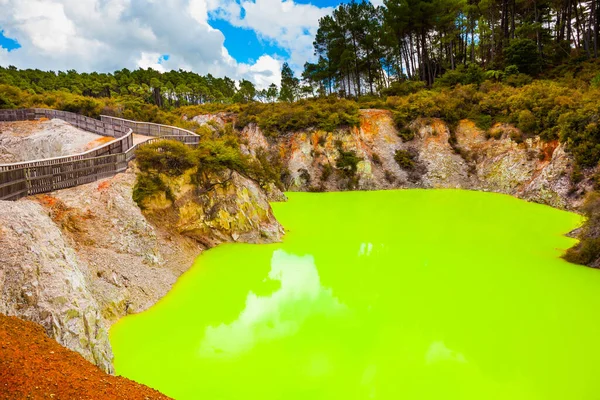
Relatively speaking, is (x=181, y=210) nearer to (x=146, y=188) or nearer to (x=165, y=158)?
(x=146, y=188)

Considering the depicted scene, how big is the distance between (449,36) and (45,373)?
2047 inches

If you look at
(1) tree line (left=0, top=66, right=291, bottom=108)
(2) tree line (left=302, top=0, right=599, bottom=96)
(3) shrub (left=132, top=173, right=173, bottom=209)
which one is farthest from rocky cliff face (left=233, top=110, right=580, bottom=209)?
(1) tree line (left=0, top=66, right=291, bottom=108)

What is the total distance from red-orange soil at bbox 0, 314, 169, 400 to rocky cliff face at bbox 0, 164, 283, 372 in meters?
0.98

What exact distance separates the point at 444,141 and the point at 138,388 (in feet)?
112

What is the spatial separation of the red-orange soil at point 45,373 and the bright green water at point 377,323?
6.50ft

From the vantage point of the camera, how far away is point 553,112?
27094 mm

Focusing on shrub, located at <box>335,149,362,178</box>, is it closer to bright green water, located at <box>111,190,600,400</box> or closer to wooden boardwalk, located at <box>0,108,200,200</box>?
wooden boardwalk, located at <box>0,108,200,200</box>

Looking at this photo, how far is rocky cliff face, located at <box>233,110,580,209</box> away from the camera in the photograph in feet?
97.4

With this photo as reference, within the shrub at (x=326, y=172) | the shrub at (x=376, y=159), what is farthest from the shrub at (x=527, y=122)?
the shrub at (x=326, y=172)

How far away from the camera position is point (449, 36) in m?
44.6

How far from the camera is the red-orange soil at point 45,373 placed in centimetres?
473

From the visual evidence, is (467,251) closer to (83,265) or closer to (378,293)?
(378,293)

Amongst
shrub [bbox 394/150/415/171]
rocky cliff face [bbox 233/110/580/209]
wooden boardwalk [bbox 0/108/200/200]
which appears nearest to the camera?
wooden boardwalk [bbox 0/108/200/200]

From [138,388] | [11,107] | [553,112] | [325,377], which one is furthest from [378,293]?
[11,107]
